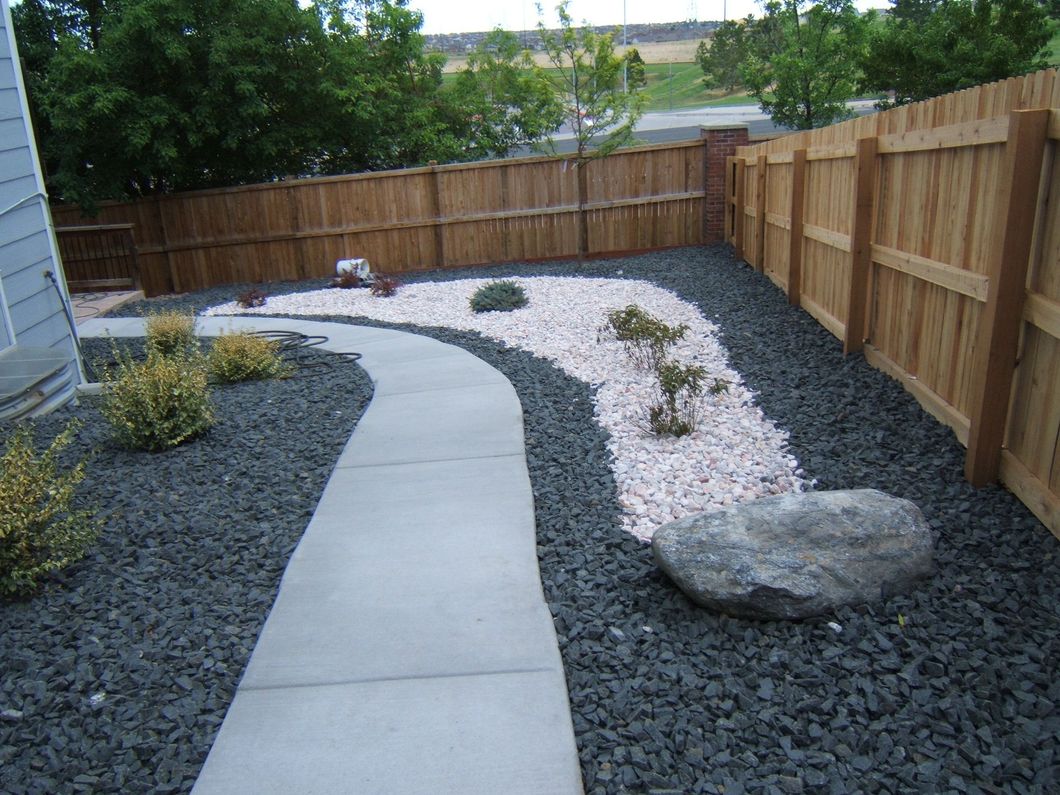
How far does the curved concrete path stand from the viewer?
2543mm

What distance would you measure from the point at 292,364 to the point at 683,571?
5.23 metres

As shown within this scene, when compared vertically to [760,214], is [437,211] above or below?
below

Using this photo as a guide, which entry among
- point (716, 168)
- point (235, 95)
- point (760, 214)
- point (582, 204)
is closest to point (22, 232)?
point (760, 214)

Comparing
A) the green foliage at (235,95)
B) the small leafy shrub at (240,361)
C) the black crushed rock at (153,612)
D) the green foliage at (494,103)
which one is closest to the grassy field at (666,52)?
the green foliage at (494,103)

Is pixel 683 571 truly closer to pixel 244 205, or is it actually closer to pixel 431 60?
pixel 244 205

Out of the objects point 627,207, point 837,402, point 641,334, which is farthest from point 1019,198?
point 627,207

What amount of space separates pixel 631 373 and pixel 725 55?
134 feet

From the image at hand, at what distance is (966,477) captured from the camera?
4.06 m

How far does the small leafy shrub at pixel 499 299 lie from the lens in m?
10.3

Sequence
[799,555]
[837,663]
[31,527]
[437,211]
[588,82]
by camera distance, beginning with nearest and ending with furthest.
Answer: [837,663] → [799,555] → [31,527] → [588,82] → [437,211]

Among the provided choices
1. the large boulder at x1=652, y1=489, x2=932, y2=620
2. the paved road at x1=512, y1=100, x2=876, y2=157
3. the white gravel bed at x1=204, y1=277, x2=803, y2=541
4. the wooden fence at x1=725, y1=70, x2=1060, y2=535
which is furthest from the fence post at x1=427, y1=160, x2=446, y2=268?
the paved road at x1=512, y1=100, x2=876, y2=157

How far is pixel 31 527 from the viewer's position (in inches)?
142

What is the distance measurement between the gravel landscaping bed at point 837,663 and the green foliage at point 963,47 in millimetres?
15398

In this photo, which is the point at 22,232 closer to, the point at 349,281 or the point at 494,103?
the point at 349,281
